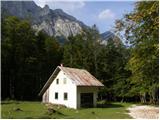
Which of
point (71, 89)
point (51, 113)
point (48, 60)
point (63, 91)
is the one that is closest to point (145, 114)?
point (51, 113)

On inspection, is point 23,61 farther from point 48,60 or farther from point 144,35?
point 144,35

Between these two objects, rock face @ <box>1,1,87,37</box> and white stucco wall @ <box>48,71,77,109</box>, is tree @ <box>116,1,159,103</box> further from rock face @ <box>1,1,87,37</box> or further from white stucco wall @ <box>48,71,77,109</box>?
rock face @ <box>1,1,87,37</box>

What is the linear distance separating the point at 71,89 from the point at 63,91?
1628 mm

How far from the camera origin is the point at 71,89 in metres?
36.8

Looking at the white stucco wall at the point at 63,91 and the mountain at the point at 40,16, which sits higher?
the mountain at the point at 40,16

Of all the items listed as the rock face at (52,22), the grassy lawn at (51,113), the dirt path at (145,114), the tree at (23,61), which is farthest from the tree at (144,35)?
the rock face at (52,22)

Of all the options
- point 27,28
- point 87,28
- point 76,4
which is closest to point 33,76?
point 27,28

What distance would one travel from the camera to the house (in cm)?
3638

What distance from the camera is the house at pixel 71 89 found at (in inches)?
1432

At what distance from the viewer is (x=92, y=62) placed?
5703cm

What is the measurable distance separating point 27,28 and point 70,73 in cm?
1813

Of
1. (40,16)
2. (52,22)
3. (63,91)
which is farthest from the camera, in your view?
(52,22)

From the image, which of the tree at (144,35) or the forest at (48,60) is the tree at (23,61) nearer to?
the forest at (48,60)

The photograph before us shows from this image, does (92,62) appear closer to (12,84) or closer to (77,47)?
(77,47)
